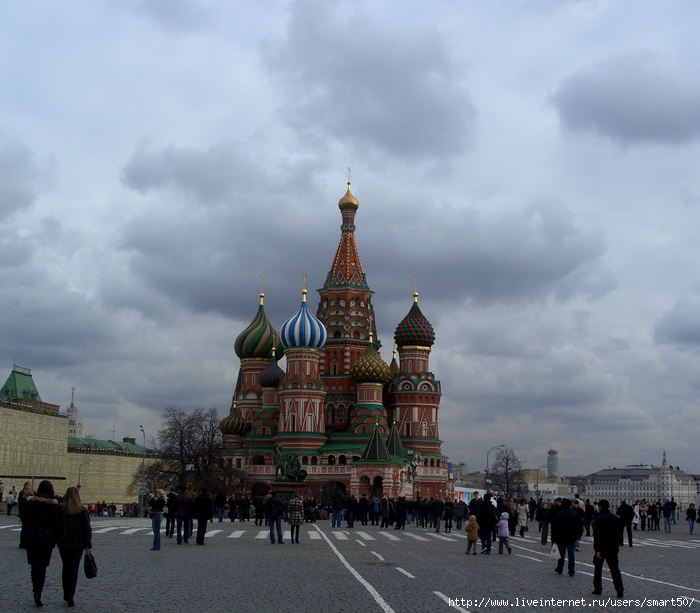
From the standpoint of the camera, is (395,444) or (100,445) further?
(100,445)

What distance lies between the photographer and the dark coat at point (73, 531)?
479 inches

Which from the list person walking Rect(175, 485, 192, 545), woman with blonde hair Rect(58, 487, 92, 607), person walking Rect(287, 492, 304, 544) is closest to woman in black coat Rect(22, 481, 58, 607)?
woman with blonde hair Rect(58, 487, 92, 607)

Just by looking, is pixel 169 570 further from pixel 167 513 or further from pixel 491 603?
pixel 167 513

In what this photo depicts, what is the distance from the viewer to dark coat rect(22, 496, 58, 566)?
12.1 meters

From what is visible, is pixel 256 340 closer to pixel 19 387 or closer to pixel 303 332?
pixel 303 332

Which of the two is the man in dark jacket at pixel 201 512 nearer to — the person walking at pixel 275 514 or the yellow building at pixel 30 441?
the person walking at pixel 275 514

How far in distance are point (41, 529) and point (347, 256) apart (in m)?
81.1

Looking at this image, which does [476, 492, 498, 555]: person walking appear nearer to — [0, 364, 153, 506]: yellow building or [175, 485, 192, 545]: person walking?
[175, 485, 192, 545]: person walking

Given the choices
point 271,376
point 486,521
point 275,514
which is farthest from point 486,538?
point 271,376

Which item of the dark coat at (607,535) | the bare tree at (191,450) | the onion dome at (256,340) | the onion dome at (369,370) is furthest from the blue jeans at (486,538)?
the onion dome at (256,340)

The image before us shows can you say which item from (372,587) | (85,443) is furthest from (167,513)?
(85,443)

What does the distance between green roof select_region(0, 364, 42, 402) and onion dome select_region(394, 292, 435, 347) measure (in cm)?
4445

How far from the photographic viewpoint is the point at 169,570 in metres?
16.6

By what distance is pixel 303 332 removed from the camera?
8106 centimetres
